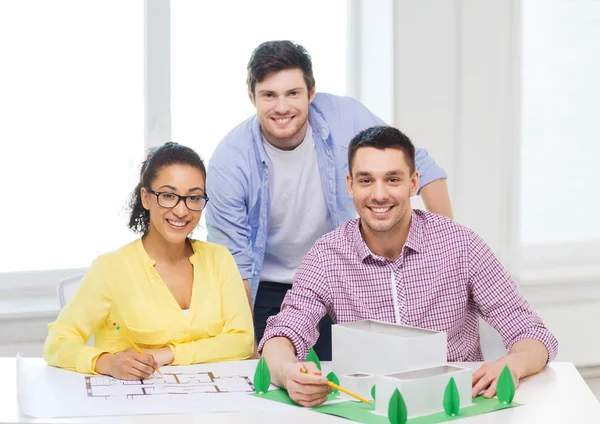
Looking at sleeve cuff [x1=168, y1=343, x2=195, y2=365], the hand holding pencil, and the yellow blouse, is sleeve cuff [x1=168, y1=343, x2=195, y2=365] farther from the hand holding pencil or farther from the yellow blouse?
the hand holding pencil

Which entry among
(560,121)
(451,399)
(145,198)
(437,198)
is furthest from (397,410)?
(560,121)

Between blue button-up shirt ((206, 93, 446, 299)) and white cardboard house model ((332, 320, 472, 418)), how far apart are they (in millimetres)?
825

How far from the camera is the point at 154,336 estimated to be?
202cm

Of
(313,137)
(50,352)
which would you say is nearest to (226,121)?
(313,137)

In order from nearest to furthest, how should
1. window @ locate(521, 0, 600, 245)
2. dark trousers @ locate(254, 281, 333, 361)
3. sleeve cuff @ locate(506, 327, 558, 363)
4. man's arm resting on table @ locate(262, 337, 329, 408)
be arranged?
man's arm resting on table @ locate(262, 337, 329, 408) < sleeve cuff @ locate(506, 327, 558, 363) < dark trousers @ locate(254, 281, 333, 361) < window @ locate(521, 0, 600, 245)

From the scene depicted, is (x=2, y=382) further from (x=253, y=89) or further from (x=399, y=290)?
(x=253, y=89)

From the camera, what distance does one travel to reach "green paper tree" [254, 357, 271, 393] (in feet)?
5.60

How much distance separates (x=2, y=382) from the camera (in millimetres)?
1802

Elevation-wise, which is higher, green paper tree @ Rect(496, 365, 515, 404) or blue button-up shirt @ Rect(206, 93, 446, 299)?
blue button-up shirt @ Rect(206, 93, 446, 299)

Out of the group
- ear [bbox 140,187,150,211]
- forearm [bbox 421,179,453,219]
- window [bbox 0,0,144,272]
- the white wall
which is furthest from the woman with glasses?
the white wall

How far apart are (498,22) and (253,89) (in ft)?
4.73

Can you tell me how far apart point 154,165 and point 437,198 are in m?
1.01

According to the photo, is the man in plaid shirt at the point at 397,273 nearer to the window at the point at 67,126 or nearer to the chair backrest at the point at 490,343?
the chair backrest at the point at 490,343

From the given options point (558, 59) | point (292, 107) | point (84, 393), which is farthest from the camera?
point (558, 59)
